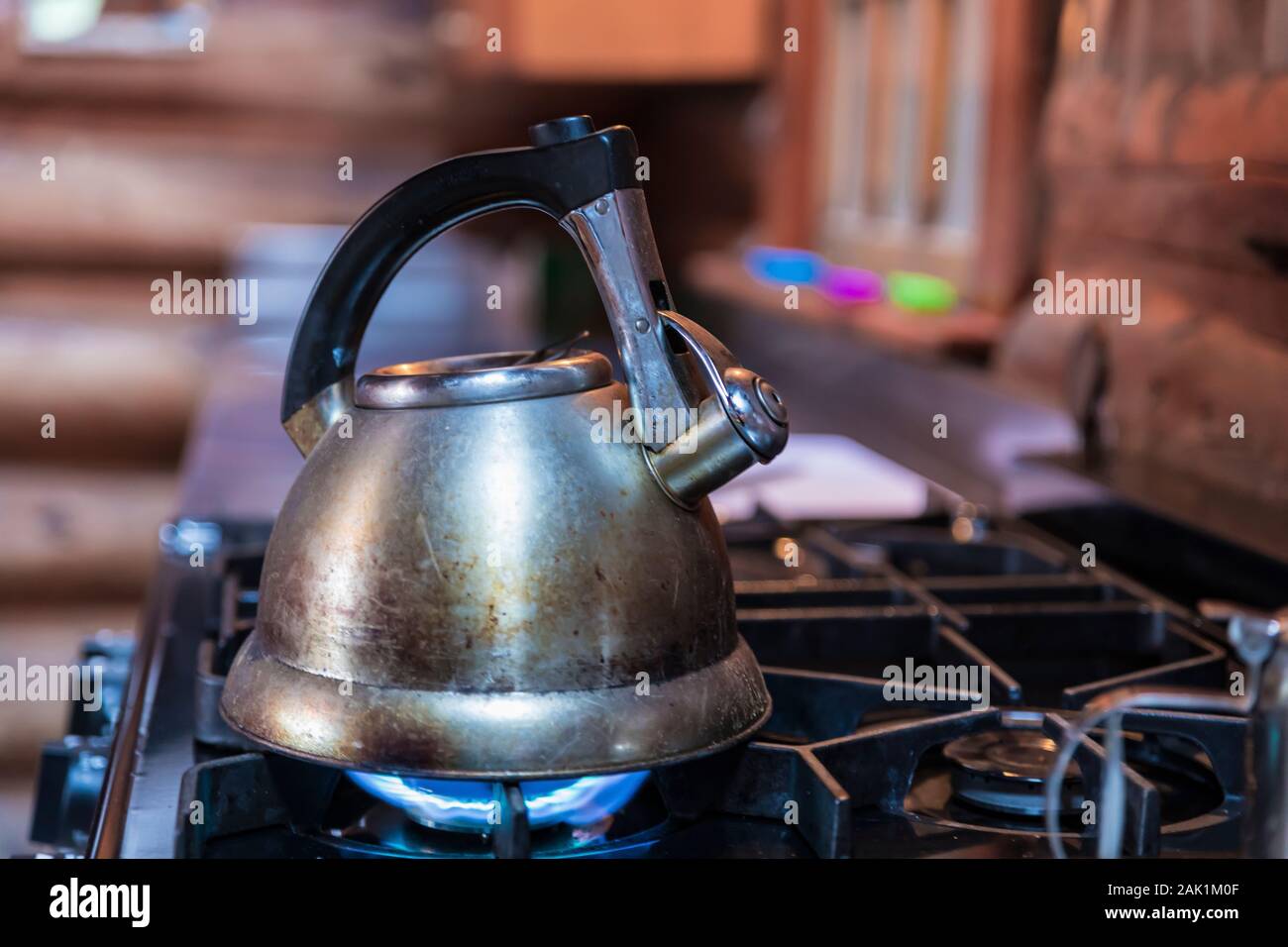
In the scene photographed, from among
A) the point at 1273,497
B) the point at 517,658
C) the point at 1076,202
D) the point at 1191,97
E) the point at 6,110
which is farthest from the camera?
the point at 6,110

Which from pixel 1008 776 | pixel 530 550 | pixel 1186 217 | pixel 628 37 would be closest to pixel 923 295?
pixel 1186 217

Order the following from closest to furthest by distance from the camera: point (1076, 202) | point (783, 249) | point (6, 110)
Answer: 1. point (1076, 202)
2. point (783, 249)
3. point (6, 110)

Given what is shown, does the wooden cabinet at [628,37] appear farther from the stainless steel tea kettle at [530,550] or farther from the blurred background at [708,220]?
the stainless steel tea kettle at [530,550]

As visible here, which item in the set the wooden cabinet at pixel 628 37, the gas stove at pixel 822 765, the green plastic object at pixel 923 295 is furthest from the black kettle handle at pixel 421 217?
the wooden cabinet at pixel 628 37

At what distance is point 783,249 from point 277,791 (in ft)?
8.26

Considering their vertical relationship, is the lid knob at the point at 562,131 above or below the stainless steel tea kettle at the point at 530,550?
above

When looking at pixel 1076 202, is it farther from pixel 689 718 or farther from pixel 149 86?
pixel 149 86

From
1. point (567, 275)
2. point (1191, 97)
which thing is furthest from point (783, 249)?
point (1191, 97)

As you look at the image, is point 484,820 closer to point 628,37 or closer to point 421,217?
point 421,217

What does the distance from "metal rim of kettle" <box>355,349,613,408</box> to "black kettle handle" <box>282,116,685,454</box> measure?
39 millimetres

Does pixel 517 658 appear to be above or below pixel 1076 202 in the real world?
below

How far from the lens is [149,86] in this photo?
388 cm

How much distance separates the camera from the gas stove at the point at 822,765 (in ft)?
2.14

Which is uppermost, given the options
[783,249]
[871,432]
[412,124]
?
[412,124]
